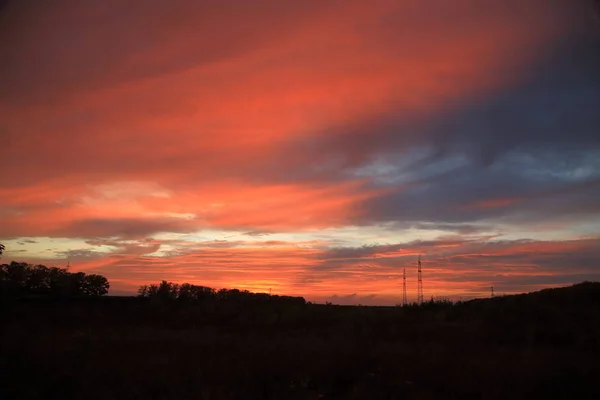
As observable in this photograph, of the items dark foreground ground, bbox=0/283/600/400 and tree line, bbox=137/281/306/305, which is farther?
tree line, bbox=137/281/306/305

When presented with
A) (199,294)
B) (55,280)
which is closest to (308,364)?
(199,294)

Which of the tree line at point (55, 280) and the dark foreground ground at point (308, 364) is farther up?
A: the tree line at point (55, 280)

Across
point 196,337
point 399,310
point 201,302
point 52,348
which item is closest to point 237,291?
point 201,302

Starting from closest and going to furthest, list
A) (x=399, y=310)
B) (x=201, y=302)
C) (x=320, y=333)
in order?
(x=320, y=333)
(x=399, y=310)
(x=201, y=302)

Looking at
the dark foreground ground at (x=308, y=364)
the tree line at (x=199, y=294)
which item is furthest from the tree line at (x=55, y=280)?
the dark foreground ground at (x=308, y=364)

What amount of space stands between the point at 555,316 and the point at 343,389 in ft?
68.1

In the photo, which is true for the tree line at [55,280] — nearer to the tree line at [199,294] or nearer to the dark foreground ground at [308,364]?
the tree line at [199,294]

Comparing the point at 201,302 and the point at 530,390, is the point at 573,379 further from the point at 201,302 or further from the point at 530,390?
the point at 201,302

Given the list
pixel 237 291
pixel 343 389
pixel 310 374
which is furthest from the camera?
pixel 237 291

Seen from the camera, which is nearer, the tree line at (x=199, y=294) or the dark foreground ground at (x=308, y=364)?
the dark foreground ground at (x=308, y=364)

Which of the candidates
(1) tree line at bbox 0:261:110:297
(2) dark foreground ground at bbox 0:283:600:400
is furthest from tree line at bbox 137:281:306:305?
(2) dark foreground ground at bbox 0:283:600:400

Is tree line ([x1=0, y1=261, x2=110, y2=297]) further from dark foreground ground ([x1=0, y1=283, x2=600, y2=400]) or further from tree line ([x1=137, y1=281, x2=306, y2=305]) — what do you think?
dark foreground ground ([x1=0, y1=283, x2=600, y2=400])

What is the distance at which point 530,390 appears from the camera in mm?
12273

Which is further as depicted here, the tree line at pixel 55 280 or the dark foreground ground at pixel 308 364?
the tree line at pixel 55 280
